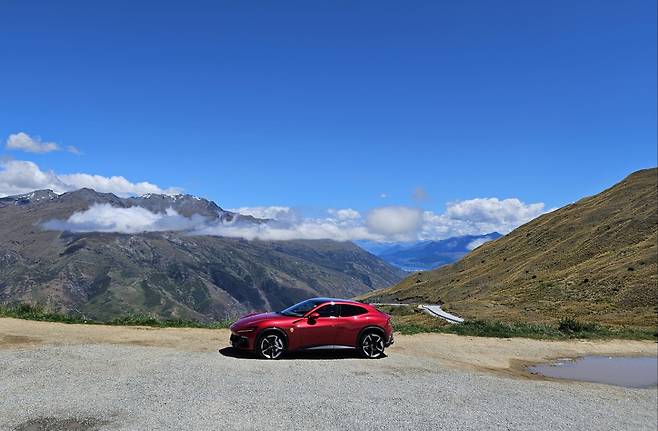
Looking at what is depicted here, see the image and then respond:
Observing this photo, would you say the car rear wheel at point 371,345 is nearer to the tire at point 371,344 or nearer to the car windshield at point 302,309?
the tire at point 371,344

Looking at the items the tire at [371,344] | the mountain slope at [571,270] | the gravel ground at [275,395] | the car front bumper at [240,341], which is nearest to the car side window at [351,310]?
the tire at [371,344]

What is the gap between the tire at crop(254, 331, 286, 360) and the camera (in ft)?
53.8

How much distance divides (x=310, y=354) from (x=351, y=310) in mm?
2157

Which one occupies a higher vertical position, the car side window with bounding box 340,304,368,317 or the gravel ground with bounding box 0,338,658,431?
the car side window with bounding box 340,304,368,317

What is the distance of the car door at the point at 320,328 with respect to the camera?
16766mm

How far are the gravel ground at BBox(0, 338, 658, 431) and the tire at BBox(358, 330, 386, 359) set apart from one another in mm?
451

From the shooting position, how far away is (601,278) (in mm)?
76062

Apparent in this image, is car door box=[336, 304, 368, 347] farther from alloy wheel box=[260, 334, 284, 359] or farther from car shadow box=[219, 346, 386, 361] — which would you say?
alloy wheel box=[260, 334, 284, 359]

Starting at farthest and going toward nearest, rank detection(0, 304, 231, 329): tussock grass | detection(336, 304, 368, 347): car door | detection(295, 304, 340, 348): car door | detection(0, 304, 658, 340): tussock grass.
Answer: detection(0, 304, 658, 340): tussock grass < detection(0, 304, 231, 329): tussock grass < detection(336, 304, 368, 347): car door < detection(295, 304, 340, 348): car door

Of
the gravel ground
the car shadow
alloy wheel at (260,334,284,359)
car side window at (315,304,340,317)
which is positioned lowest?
the gravel ground

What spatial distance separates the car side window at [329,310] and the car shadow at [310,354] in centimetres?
122

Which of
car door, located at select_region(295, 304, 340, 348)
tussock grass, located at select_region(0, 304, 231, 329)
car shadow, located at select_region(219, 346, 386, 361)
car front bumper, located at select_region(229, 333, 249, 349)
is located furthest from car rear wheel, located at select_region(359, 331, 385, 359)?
tussock grass, located at select_region(0, 304, 231, 329)

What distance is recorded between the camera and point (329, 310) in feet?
57.1

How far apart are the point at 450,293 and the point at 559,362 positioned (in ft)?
326
